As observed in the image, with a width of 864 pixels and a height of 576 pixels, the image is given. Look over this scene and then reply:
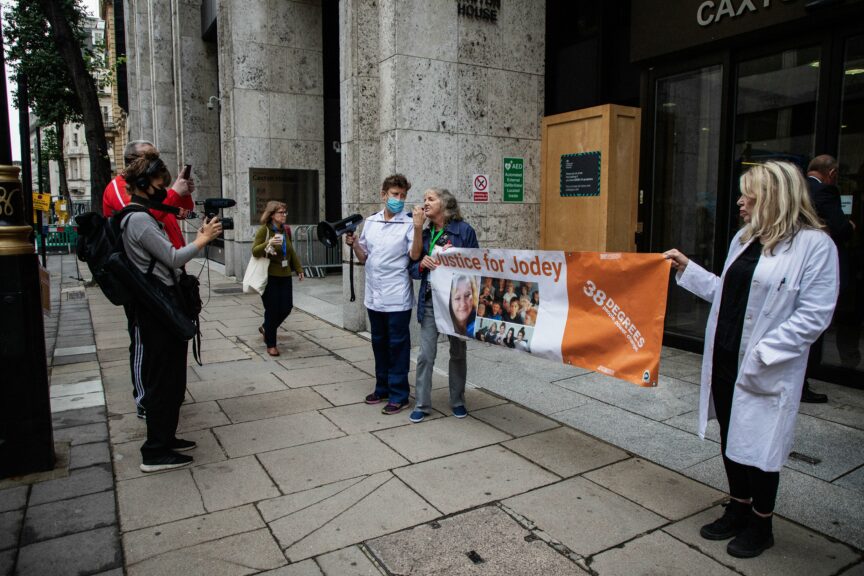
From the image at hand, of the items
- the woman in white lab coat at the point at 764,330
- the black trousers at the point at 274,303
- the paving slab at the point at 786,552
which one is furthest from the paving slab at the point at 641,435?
the black trousers at the point at 274,303

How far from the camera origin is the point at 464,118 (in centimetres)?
810

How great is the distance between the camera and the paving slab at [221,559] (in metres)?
3.07

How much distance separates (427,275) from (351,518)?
2317mm

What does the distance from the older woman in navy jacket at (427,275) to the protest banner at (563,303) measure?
0.09 m

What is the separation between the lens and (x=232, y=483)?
13.3 feet

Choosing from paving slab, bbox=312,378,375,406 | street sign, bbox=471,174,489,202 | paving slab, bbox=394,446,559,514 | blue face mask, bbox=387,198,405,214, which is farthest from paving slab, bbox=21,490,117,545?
street sign, bbox=471,174,489,202

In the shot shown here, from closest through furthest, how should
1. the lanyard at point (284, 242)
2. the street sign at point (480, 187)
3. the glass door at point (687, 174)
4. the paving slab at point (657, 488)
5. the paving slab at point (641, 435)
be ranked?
the paving slab at point (657, 488) → the paving slab at point (641, 435) → the glass door at point (687, 174) → the lanyard at point (284, 242) → the street sign at point (480, 187)

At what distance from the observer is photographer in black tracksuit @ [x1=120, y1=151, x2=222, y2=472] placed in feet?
13.3

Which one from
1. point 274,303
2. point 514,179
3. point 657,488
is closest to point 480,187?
point 514,179

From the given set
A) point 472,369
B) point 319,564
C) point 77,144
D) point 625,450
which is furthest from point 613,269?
point 77,144

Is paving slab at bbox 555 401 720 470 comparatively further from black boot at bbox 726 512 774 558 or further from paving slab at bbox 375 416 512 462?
black boot at bbox 726 512 774 558

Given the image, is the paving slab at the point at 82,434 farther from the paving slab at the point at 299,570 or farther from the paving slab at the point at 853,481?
the paving slab at the point at 853,481

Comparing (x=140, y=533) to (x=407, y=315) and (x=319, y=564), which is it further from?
(x=407, y=315)

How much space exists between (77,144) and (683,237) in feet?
349
